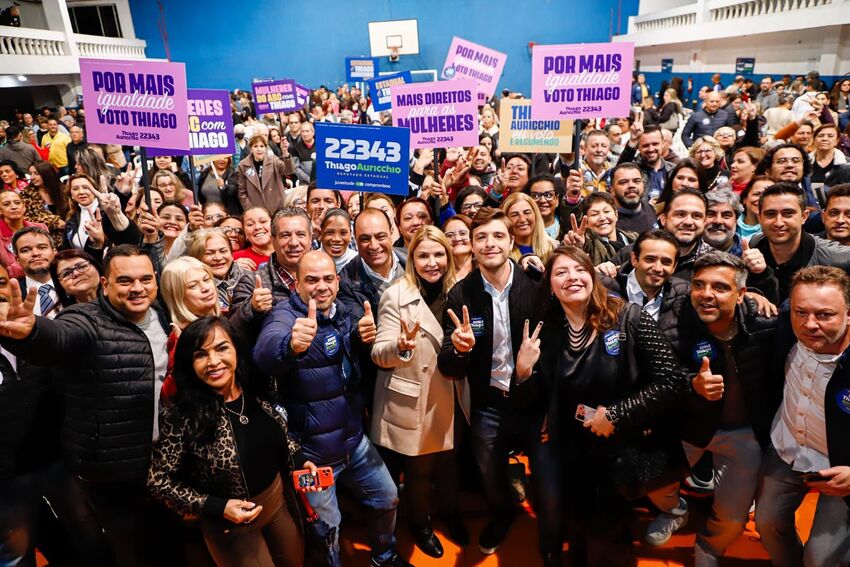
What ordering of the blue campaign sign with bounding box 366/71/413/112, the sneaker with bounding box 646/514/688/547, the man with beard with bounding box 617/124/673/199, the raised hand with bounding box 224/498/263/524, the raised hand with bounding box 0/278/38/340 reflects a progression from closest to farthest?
the raised hand with bounding box 0/278/38/340
the raised hand with bounding box 224/498/263/524
the sneaker with bounding box 646/514/688/547
the man with beard with bounding box 617/124/673/199
the blue campaign sign with bounding box 366/71/413/112

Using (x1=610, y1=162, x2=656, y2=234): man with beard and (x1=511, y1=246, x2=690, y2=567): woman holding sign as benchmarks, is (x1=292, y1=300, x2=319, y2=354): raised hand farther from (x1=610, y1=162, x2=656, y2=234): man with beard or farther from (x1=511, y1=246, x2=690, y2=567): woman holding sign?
(x1=610, y1=162, x2=656, y2=234): man with beard

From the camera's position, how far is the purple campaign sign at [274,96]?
9328 mm

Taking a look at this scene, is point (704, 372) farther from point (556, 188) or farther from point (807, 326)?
point (556, 188)

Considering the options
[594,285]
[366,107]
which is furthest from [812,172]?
[366,107]

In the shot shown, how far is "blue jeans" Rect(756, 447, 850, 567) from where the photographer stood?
233cm

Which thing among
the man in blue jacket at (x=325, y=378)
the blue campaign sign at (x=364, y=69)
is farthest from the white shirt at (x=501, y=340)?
the blue campaign sign at (x=364, y=69)

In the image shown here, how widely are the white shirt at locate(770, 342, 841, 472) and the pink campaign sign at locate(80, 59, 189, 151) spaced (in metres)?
4.21

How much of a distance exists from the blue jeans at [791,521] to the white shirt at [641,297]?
836mm

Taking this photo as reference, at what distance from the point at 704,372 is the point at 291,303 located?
200cm

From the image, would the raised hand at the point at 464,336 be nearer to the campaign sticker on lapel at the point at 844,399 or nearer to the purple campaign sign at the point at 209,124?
the campaign sticker on lapel at the point at 844,399

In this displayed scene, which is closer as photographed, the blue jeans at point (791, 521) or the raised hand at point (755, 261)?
the blue jeans at point (791, 521)

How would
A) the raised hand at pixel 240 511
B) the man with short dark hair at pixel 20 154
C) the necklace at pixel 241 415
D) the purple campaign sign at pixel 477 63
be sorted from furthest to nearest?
the man with short dark hair at pixel 20 154 < the purple campaign sign at pixel 477 63 < the necklace at pixel 241 415 < the raised hand at pixel 240 511

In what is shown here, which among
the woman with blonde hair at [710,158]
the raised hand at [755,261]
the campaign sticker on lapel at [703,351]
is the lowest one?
the campaign sticker on lapel at [703,351]

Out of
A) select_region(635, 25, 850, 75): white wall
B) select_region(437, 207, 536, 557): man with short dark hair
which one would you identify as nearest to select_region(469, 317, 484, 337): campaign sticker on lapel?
select_region(437, 207, 536, 557): man with short dark hair
